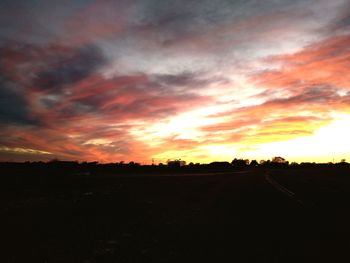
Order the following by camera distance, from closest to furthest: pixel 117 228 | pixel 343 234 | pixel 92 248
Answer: pixel 92 248
pixel 343 234
pixel 117 228

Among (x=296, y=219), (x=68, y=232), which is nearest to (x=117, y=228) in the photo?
(x=68, y=232)

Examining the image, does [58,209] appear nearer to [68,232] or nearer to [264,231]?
[68,232]

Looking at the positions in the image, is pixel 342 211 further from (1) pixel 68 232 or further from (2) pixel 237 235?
(1) pixel 68 232

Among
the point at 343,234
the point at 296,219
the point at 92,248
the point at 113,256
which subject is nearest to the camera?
the point at 113,256

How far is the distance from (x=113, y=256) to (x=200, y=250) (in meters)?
2.23

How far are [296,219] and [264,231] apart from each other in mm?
2947

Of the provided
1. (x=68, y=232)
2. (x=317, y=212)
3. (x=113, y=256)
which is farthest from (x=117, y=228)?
(x=317, y=212)

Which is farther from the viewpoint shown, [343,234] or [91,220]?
[91,220]

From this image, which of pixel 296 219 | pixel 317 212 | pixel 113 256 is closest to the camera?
pixel 113 256

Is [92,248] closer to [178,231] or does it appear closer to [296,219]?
[178,231]

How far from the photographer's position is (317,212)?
16.5 meters

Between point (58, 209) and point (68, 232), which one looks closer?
point (68, 232)

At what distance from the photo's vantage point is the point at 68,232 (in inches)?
497

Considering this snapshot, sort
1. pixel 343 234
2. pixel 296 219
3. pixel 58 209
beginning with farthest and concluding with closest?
pixel 58 209 → pixel 296 219 → pixel 343 234
